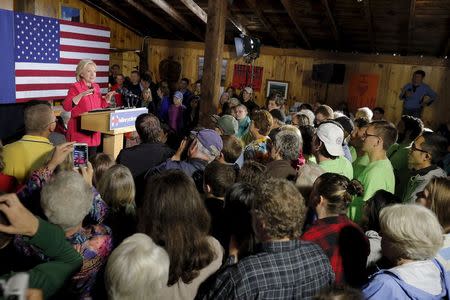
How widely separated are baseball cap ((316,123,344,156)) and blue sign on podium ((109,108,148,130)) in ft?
8.04

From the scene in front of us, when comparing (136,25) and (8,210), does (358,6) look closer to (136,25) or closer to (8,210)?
(136,25)

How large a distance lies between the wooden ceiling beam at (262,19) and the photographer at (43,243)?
7.43m

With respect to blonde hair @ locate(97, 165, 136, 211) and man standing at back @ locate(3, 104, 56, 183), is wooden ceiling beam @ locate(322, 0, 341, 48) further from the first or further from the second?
blonde hair @ locate(97, 165, 136, 211)

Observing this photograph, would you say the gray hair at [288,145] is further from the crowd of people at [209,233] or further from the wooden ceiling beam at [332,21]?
the wooden ceiling beam at [332,21]

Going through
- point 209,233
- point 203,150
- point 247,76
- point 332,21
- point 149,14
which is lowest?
point 209,233

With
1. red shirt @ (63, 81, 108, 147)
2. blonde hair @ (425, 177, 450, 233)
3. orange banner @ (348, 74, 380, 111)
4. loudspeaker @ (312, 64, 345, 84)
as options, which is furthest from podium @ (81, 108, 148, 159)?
orange banner @ (348, 74, 380, 111)

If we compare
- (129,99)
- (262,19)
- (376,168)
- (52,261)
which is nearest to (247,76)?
(262,19)

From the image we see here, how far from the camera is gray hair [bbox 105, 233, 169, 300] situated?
4.52 feet

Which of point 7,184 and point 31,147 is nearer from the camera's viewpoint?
point 7,184

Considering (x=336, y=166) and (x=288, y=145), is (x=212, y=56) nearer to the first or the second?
(x=288, y=145)

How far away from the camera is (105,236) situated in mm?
1946

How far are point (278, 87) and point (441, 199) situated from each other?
334 inches

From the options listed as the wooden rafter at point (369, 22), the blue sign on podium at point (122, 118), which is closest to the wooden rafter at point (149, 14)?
the blue sign on podium at point (122, 118)

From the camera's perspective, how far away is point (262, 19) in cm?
876
